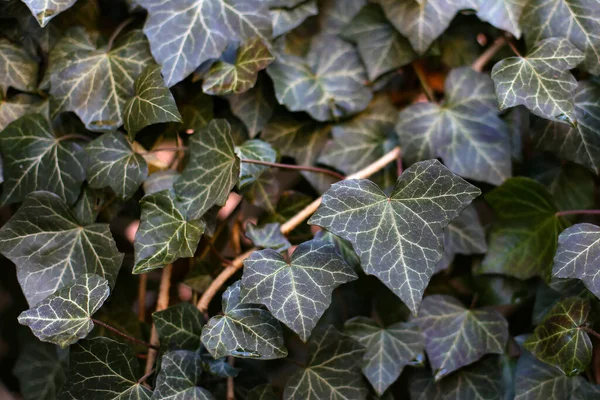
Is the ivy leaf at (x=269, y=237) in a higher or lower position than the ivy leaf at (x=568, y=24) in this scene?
lower

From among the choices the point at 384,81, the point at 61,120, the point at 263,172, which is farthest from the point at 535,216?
the point at 61,120

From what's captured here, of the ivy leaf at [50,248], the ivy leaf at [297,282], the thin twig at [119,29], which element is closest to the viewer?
the ivy leaf at [297,282]

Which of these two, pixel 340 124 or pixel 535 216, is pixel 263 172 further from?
pixel 535 216

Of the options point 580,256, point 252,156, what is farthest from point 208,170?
point 580,256

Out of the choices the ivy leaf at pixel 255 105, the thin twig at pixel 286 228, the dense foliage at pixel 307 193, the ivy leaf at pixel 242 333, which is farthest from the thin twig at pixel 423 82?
the ivy leaf at pixel 242 333

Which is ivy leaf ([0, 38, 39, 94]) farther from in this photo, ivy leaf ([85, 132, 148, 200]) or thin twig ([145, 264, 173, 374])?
thin twig ([145, 264, 173, 374])

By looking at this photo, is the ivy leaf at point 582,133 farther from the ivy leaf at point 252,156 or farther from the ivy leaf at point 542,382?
the ivy leaf at point 252,156
